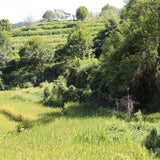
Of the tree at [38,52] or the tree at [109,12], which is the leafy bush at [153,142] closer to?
the tree at [38,52]

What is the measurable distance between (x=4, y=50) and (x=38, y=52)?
513cm

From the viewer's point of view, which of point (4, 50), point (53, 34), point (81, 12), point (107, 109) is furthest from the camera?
point (81, 12)

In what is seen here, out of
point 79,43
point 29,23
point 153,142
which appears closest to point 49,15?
point 29,23

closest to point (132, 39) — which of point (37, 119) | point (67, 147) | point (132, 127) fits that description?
point (132, 127)

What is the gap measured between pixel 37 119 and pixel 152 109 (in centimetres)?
569

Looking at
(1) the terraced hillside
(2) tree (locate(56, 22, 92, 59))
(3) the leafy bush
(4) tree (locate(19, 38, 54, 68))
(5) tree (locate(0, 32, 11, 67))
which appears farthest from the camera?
(1) the terraced hillside

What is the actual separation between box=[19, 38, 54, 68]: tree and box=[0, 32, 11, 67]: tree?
2.40 m

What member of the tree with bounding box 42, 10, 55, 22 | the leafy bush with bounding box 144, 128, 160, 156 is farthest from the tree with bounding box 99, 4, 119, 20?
the leafy bush with bounding box 144, 128, 160, 156

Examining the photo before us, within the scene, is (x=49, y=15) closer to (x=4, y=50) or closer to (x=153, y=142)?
A: (x=4, y=50)

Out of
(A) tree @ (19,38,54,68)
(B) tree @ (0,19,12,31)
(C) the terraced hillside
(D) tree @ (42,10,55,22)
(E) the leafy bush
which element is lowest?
(E) the leafy bush

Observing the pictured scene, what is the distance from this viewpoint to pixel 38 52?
24.7 meters

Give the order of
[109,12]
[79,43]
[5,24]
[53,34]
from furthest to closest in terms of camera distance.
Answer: [109,12]
[5,24]
[53,34]
[79,43]

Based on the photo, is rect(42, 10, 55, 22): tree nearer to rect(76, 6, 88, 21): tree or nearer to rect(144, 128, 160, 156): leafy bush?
rect(76, 6, 88, 21): tree

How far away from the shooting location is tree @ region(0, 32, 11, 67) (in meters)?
25.2
